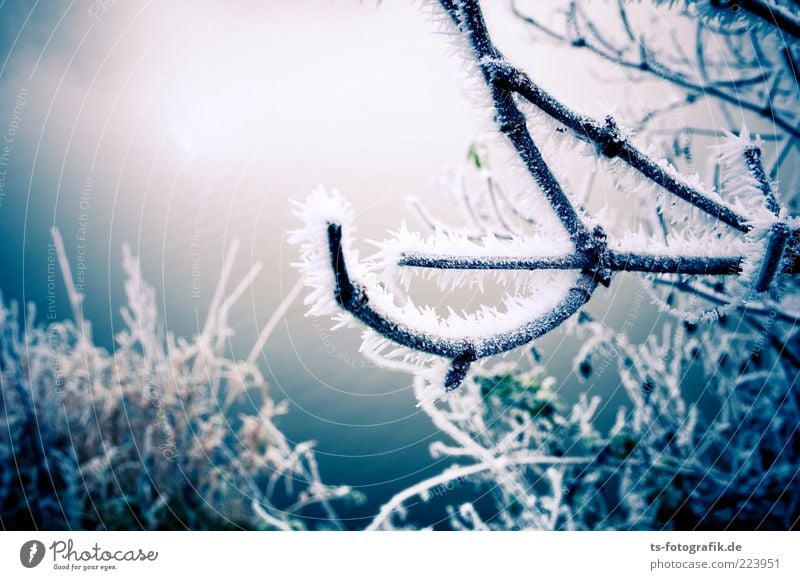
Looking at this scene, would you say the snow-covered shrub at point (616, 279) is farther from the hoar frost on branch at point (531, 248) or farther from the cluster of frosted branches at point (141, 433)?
the cluster of frosted branches at point (141, 433)

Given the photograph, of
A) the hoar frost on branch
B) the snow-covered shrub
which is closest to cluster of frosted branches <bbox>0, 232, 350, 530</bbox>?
the snow-covered shrub

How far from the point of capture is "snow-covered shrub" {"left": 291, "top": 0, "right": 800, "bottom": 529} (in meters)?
0.27

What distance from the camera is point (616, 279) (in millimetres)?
777

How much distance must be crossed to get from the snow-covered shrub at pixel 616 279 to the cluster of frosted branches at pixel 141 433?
559 millimetres

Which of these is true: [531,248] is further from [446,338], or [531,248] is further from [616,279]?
[616,279]

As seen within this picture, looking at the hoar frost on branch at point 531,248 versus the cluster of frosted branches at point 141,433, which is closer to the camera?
the hoar frost on branch at point 531,248

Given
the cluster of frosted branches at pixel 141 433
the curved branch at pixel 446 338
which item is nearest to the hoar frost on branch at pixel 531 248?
the curved branch at pixel 446 338

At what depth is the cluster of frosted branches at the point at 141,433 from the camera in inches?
42.4

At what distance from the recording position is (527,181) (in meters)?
0.33

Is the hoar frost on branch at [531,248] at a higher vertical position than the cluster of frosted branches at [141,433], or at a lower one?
higher

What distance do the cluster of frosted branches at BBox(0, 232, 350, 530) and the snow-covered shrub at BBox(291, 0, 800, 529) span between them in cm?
56
